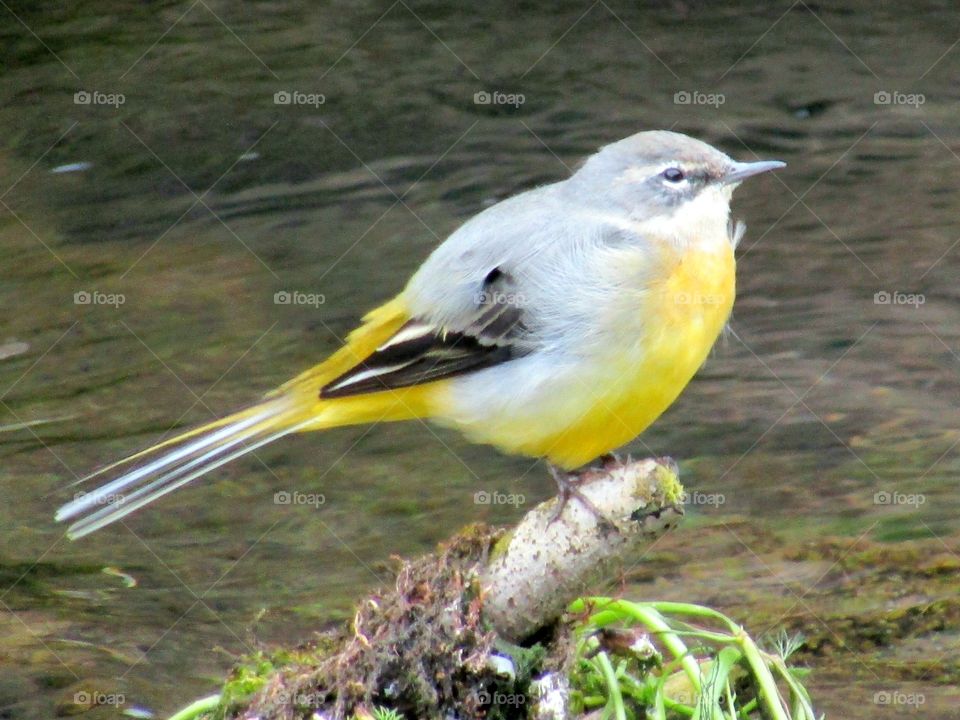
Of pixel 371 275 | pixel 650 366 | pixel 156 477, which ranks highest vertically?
pixel 371 275

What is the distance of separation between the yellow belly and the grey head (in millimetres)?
327

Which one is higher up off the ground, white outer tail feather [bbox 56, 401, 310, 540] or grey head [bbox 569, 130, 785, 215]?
grey head [bbox 569, 130, 785, 215]

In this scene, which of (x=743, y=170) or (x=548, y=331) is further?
(x=743, y=170)

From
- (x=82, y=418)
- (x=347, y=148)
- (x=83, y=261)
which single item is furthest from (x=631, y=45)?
(x=82, y=418)

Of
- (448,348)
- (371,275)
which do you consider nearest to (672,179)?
(448,348)

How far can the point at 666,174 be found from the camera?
5.98 meters

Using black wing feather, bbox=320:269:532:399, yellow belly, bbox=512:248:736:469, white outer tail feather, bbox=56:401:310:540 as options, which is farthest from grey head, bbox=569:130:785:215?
white outer tail feather, bbox=56:401:310:540

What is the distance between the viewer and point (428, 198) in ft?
36.5

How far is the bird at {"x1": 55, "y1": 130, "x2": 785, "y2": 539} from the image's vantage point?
551cm

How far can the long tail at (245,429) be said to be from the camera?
19.6ft

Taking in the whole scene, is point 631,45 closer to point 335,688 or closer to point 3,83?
point 3,83

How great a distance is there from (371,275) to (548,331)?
460cm

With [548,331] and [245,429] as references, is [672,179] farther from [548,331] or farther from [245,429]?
[245,429]

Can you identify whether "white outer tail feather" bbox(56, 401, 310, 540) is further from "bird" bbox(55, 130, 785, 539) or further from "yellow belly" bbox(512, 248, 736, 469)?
"yellow belly" bbox(512, 248, 736, 469)
